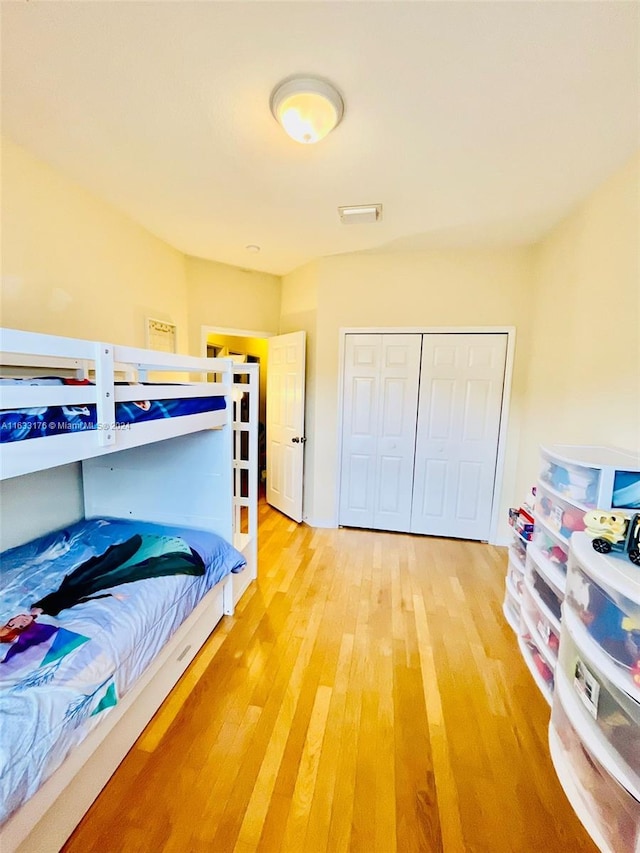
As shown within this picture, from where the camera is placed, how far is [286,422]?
3.47 metres

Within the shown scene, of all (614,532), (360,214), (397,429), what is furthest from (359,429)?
(614,532)

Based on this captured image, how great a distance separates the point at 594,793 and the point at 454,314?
114 inches

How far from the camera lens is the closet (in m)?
2.94

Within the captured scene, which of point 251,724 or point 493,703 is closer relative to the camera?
point 251,724

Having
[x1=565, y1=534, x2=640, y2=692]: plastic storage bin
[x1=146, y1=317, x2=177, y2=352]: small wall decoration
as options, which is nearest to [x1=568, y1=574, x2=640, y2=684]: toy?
[x1=565, y1=534, x2=640, y2=692]: plastic storage bin

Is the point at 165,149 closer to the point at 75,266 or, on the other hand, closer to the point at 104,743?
the point at 75,266

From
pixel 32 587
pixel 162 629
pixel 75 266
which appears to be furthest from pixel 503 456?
pixel 75 266

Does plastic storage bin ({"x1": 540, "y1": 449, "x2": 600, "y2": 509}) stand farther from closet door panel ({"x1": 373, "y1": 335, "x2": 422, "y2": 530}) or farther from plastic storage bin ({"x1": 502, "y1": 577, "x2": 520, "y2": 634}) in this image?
closet door panel ({"x1": 373, "y1": 335, "x2": 422, "y2": 530})

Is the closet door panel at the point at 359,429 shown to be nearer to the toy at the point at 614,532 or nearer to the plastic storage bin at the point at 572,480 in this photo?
the plastic storage bin at the point at 572,480

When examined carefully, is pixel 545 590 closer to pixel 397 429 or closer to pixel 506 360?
pixel 397 429

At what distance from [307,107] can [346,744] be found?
102 inches

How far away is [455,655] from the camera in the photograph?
177cm

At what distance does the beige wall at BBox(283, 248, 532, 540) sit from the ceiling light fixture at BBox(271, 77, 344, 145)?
1.64 m

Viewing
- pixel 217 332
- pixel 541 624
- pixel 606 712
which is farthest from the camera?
pixel 217 332
